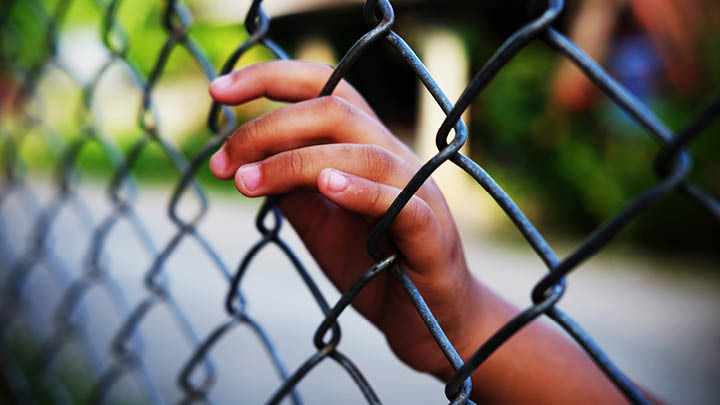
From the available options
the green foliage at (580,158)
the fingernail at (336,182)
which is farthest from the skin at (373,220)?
the green foliage at (580,158)

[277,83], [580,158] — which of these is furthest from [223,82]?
[580,158]

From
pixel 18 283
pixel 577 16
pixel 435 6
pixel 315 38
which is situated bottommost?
pixel 18 283

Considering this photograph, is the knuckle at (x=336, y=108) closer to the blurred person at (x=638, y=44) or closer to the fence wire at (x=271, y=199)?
the fence wire at (x=271, y=199)

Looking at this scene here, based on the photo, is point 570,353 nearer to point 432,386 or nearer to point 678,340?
point 432,386

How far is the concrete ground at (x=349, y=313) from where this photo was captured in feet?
9.20

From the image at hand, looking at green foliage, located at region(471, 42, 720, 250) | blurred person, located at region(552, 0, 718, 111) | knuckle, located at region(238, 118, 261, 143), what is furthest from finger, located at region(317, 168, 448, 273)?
blurred person, located at region(552, 0, 718, 111)

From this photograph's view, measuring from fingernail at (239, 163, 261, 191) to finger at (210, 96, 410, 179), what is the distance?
30mm

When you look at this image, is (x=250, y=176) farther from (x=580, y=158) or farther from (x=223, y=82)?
(x=580, y=158)

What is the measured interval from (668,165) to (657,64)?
6.07 metres

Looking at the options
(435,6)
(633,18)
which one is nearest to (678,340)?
(633,18)

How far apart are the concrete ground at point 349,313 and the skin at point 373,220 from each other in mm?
1830

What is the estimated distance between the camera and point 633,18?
5734 mm

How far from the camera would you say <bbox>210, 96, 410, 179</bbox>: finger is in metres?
0.65

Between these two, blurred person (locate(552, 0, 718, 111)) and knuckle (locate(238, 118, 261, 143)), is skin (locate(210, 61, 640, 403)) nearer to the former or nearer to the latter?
knuckle (locate(238, 118, 261, 143))
